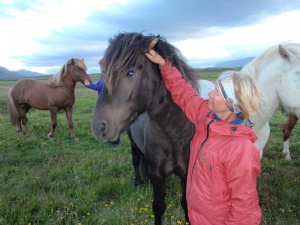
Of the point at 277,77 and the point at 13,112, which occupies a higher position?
the point at 277,77

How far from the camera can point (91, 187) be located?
4.46m

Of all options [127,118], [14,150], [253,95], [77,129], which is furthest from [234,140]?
[77,129]

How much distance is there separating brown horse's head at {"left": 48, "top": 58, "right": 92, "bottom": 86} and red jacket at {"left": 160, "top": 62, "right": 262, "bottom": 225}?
6.40 m

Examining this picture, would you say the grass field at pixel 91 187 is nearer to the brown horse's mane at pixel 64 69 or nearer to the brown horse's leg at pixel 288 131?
the brown horse's leg at pixel 288 131

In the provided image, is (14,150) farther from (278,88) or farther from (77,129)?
(278,88)

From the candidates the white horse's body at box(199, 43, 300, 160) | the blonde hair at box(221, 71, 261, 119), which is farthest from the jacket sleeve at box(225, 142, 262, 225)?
the white horse's body at box(199, 43, 300, 160)

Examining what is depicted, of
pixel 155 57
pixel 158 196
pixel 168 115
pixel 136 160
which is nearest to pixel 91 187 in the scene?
pixel 136 160

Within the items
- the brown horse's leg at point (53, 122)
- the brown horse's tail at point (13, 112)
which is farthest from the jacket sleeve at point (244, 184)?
the brown horse's tail at point (13, 112)

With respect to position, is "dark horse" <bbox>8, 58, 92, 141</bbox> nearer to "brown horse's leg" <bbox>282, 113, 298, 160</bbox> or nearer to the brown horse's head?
the brown horse's head

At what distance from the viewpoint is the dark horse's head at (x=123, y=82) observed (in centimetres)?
206

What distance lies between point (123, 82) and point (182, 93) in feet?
1.94

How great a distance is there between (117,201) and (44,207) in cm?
108

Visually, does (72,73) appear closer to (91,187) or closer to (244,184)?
(91,187)

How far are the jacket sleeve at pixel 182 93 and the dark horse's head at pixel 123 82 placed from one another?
0.48ft
